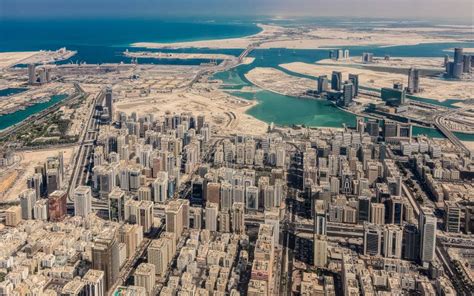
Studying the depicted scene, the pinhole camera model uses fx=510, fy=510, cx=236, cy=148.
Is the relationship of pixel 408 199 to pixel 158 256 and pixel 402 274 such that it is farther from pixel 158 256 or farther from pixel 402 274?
pixel 158 256

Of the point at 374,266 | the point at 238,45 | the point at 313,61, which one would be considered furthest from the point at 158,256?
the point at 238,45

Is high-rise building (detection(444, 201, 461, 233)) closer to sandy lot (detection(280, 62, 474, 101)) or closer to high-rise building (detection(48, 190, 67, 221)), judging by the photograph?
high-rise building (detection(48, 190, 67, 221))

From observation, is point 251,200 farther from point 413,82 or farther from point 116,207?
point 413,82

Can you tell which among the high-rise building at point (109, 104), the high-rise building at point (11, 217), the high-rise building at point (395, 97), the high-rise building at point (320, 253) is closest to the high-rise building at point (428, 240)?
the high-rise building at point (320, 253)

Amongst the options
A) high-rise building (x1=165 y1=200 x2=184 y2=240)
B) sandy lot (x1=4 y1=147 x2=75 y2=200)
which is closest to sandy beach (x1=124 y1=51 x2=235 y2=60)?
sandy lot (x1=4 y1=147 x2=75 y2=200)

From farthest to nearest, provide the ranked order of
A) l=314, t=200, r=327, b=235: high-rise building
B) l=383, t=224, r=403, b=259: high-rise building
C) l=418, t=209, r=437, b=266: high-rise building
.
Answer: l=314, t=200, r=327, b=235: high-rise building → l=383, t=224, r=403, b=259: high-rise building → l=418, t=209, r=437, b=266: high-rise building

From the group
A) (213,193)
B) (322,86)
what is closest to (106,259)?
(213,193)
